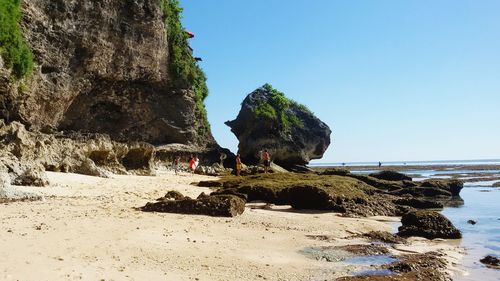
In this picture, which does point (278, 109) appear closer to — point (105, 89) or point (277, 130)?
point (277, 130)

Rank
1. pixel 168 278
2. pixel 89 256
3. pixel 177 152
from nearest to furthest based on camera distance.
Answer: pixel 168 278, pixel 89 256, pixel 177 152

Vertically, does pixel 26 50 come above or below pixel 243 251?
above

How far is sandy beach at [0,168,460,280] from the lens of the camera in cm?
486

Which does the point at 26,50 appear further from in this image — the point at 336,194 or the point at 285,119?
the point at 285,119

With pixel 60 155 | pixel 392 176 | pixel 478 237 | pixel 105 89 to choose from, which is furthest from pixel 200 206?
pixel 392 176

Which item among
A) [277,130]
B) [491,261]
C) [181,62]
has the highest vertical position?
[181,62]

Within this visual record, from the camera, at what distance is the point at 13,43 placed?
2108 centimetres

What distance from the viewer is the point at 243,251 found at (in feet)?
21.4

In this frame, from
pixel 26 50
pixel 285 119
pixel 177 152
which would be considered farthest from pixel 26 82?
pixel 285 119

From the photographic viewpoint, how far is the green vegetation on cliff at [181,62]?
33.9m

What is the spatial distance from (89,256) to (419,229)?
23.5ft

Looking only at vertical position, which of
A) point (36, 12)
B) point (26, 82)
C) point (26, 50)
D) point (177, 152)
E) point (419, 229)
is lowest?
point (419, 229)

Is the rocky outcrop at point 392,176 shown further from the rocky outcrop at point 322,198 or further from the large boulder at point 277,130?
the rocky outcrop at point 322,198

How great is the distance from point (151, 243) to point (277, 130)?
32720mm
